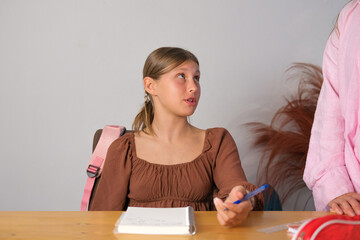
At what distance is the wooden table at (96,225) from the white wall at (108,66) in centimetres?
107

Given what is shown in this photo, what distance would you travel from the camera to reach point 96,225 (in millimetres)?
1036

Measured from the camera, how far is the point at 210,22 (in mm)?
2170


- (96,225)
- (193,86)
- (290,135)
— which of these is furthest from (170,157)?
(290,135)

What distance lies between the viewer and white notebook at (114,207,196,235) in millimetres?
970

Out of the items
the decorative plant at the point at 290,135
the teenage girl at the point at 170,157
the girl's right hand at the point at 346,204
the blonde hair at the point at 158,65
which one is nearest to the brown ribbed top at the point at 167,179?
the teenage girl at the point at 170,157

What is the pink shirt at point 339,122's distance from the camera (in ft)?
4.01

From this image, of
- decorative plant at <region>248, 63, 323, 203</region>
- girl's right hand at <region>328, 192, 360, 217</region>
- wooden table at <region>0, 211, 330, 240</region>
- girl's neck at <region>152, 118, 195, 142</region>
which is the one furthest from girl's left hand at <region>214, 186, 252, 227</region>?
decorative plant at <region>248, 63, 323, 203</region>

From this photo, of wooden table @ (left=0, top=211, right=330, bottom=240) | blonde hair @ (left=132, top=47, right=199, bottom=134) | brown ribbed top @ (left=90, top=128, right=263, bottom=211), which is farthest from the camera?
blonde hair @ (left=132, top=47, right=199, bottom=134)

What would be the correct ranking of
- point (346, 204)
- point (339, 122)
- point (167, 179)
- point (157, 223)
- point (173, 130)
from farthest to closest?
point (173, 130)
point (167, 179)
point (339, 122)
point (346, 204)
point (157, 223)

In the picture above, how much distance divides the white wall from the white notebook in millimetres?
1133

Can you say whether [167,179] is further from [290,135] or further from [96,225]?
[290,135]

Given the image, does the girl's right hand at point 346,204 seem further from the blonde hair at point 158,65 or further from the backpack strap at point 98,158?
the backpack strap at point 98,158

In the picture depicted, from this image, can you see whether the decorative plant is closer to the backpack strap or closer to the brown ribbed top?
the brown ribbed top

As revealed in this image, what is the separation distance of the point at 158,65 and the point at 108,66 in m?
0.65
